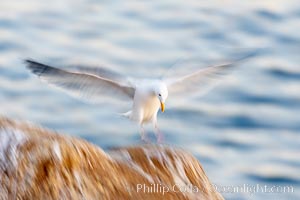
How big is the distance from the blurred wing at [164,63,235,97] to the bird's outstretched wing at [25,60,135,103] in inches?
15.4

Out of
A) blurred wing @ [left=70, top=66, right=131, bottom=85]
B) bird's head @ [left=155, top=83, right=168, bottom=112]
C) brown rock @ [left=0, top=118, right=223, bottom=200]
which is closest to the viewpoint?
brown rock @ [left=0, top=118, right=223, bottom=200]

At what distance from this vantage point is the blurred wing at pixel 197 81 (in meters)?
7.77

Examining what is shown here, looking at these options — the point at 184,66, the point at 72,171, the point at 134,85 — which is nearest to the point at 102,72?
the point at 134,85

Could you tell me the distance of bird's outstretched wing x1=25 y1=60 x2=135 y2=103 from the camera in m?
7.17

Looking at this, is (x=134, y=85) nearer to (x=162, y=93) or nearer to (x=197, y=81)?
(x=162, y=93)

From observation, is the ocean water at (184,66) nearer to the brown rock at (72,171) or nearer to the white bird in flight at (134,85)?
the white bird in flight at (134,85)

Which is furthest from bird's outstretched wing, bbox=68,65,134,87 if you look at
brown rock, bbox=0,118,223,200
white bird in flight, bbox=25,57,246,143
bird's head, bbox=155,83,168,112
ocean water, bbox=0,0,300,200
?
brown rock, bbox=0,118,223,200

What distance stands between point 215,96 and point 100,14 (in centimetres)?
247

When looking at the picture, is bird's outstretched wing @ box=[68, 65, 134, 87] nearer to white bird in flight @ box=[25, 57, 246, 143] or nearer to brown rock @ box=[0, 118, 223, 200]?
white bird in flight @ box=[25, 57, 246, 143]

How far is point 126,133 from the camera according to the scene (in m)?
9.02

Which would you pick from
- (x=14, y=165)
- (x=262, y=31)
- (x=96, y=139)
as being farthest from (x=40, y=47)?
(x=14, y=165)

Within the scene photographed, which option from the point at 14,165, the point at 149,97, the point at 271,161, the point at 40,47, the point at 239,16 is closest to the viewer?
the point at 14,165

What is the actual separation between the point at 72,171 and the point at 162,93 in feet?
9.21

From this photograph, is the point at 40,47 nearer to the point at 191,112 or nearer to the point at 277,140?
the point at 191,112
